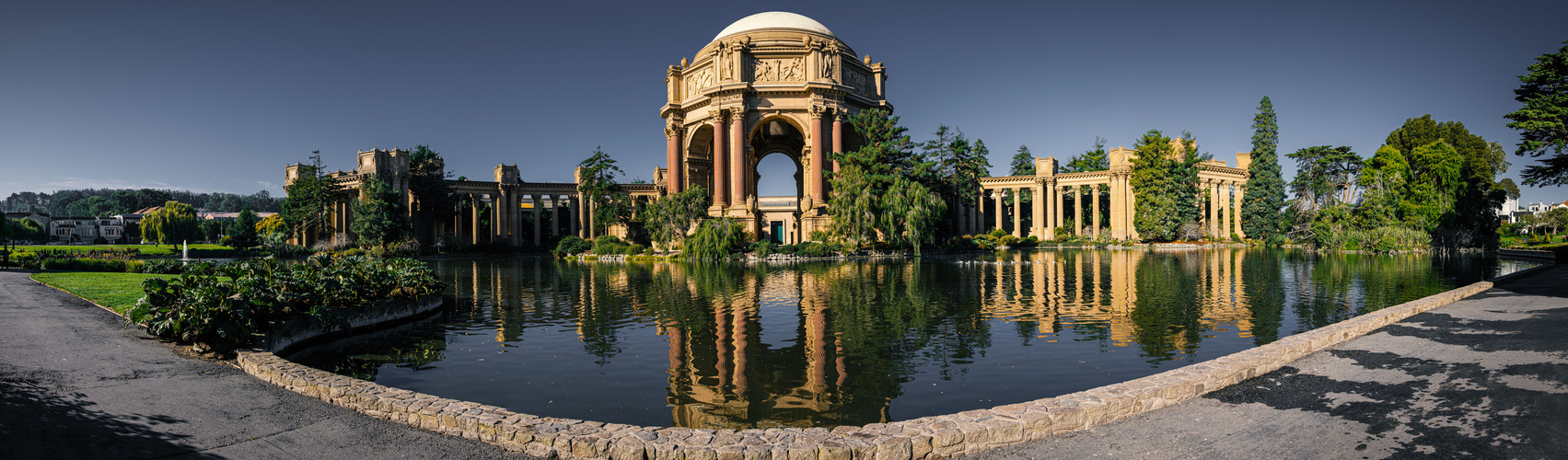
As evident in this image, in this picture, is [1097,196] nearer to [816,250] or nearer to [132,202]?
[816,250]

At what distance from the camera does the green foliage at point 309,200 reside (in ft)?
191

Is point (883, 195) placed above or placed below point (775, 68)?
below

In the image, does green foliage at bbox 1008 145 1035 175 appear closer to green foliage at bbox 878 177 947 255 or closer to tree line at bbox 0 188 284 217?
green foliage at bbox 878 177 947 255

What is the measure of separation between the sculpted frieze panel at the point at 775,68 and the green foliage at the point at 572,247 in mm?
18797

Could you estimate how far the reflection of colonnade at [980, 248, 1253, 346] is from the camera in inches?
510

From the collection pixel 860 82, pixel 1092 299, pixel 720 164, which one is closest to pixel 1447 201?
pixel 860 82

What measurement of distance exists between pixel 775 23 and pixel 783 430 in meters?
52.3

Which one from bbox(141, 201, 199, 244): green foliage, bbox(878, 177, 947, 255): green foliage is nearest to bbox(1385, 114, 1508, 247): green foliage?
bbox(878, 177, 947, 255): green foliage

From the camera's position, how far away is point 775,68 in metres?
52.5

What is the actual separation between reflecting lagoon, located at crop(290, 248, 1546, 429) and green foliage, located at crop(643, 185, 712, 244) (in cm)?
2438

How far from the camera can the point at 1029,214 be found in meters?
85.6

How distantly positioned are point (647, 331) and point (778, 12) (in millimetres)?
48497

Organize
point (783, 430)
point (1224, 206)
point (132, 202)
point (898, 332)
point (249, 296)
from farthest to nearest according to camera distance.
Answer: point (132, 202), point (1224, 206), point (898, 332), point (249, 296), point (783, 430)

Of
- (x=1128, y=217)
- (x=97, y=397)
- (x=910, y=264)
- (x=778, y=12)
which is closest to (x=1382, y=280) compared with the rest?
(x=910, y=264)
